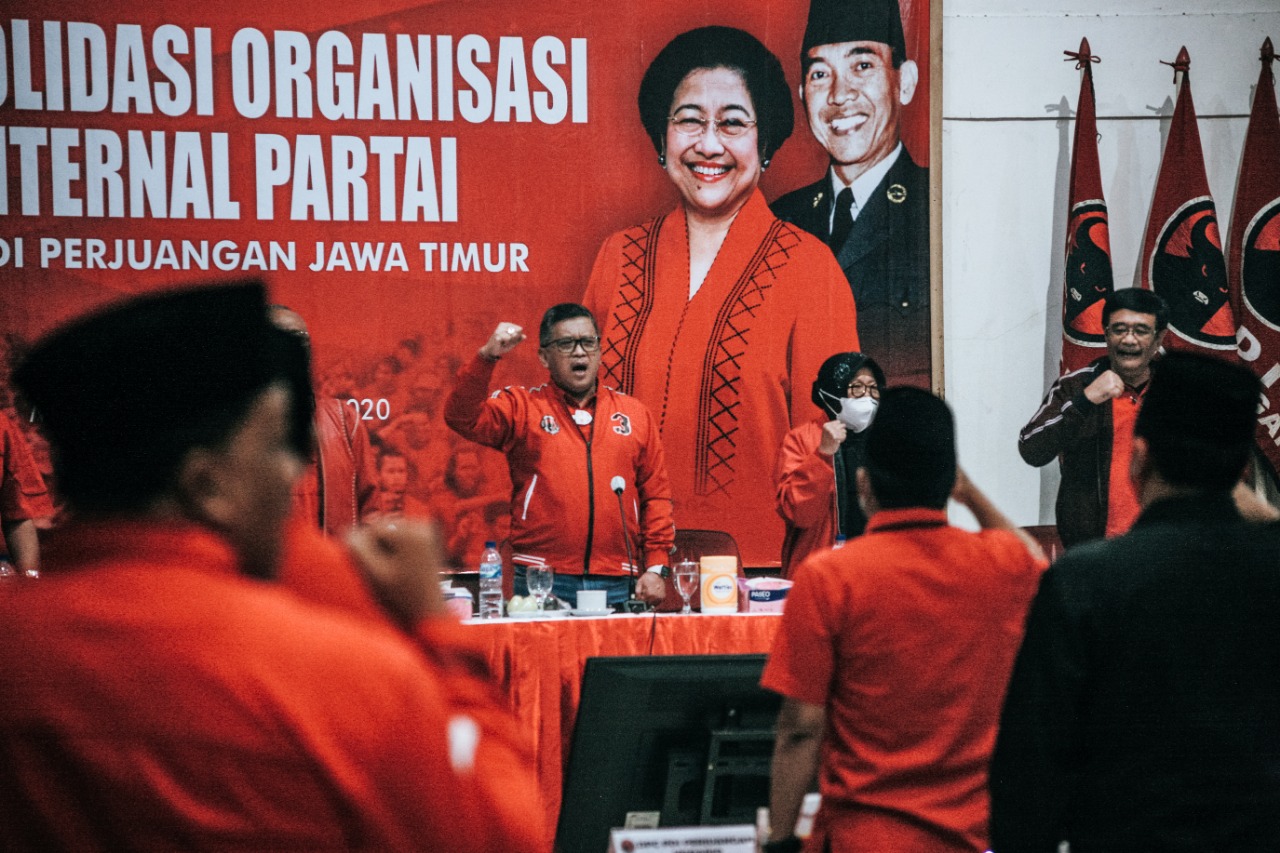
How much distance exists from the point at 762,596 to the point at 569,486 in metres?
0.90

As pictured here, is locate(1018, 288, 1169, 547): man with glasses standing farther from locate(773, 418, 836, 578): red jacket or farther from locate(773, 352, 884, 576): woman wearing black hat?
locate(773, 418, 836, 578): red jacket

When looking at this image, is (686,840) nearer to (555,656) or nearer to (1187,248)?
(555,656)

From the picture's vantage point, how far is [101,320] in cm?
79

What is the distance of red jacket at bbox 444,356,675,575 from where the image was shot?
431 centimetres

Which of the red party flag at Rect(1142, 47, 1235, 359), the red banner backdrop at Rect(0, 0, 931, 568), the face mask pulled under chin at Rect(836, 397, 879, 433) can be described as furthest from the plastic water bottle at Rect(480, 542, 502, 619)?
the red party flag at Rect(1142, 47, 1235, 359)

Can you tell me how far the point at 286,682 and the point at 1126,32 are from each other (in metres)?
5.72

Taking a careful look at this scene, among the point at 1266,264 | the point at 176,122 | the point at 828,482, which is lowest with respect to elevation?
the point at 828,482

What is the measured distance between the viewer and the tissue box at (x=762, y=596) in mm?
3775

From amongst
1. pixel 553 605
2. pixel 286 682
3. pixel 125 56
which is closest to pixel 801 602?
pixel 286 682

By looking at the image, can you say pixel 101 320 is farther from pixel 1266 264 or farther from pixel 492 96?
pixel 1266 264

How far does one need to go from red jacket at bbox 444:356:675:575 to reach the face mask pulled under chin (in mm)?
738

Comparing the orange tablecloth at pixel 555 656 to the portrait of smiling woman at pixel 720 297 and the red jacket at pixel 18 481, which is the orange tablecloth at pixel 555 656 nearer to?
the portrait of smiling woman at pixel 720 297

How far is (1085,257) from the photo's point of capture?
5.16 meters

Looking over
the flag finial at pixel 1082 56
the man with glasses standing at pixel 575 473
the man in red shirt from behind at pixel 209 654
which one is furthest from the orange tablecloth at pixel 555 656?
the flag finial at pixel 1082 56
